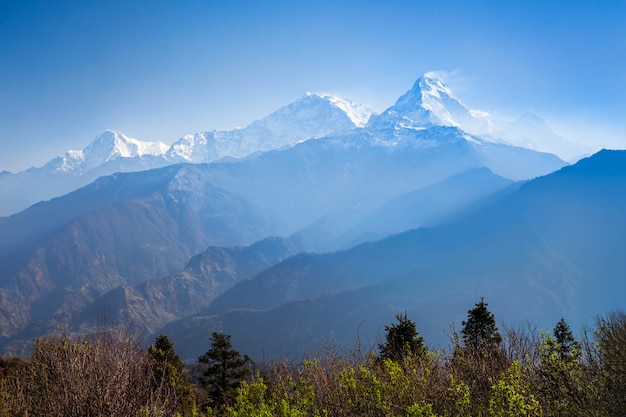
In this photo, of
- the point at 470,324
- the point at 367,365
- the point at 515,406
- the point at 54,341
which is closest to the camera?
the point at 515,406

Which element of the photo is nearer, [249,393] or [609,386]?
[609,386]

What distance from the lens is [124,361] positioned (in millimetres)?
15391

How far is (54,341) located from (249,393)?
592 inches

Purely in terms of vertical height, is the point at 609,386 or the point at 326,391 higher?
the point at 326,391

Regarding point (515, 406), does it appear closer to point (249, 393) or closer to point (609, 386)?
point (609, 386)

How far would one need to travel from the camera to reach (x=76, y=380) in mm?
13891

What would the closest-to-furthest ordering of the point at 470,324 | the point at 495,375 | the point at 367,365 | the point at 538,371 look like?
the point at 538,371 < the point at 495,375 < the point at 367,365 < the point at 470,324

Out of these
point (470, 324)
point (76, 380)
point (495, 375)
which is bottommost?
point (470, 324)

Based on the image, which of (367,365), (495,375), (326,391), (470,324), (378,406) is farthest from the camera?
(470,324)

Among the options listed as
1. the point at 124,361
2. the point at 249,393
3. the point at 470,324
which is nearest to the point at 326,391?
the point at 249,393

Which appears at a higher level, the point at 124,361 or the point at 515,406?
the point at 124,361

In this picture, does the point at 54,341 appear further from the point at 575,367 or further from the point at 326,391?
the point at 575,367

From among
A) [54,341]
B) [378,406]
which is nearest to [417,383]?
[378,406]

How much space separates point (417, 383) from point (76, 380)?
11.1 meters
